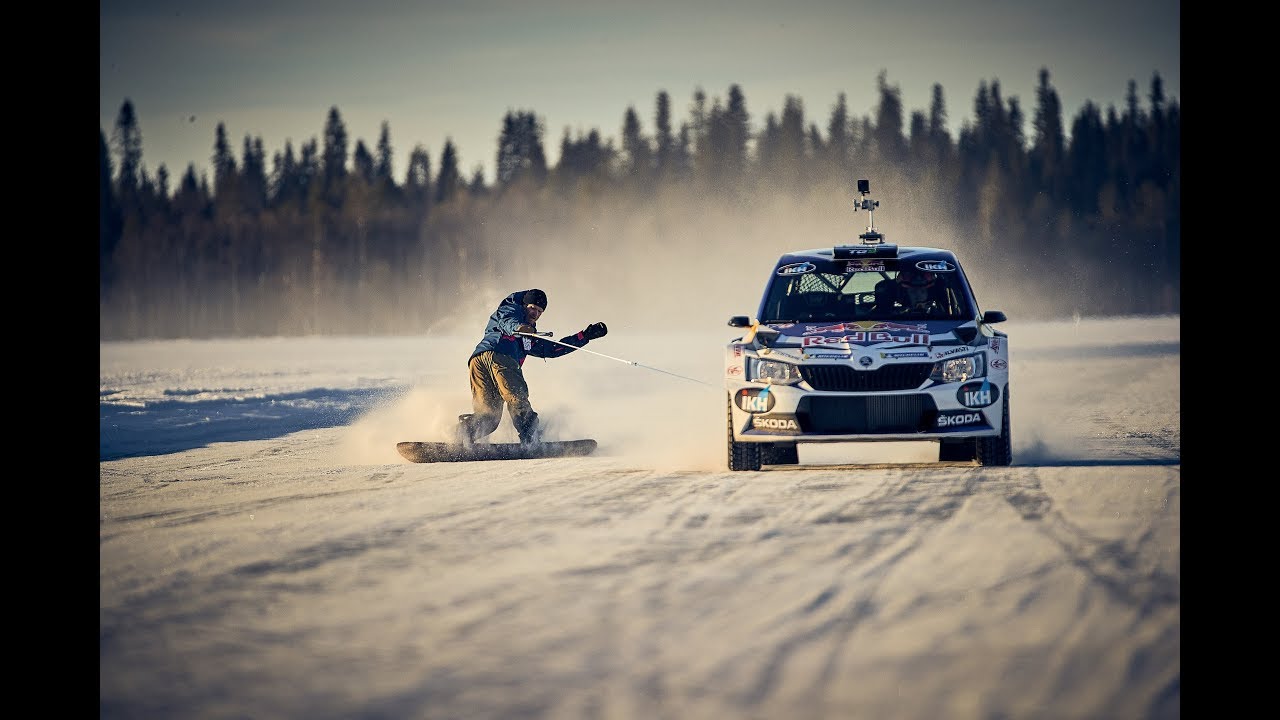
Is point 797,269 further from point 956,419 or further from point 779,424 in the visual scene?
point 956,419

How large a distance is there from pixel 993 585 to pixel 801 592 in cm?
89

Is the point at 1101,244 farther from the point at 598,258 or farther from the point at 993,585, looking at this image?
the point at 993,585

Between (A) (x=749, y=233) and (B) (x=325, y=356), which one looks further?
(A) (x=749, y=233)

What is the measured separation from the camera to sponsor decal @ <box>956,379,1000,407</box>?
9.85 metres

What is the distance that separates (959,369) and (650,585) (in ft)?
14.6

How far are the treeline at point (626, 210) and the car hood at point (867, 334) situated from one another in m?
98.8

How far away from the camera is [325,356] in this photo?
140 feet

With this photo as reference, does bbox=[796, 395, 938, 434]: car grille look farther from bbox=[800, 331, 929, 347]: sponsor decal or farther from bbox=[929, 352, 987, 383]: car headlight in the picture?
bbox=[800, 331, 929, 347]: sponsor decal

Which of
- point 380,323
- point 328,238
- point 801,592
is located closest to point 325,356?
point 801,592

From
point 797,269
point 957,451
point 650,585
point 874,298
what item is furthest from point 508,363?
point 650,585

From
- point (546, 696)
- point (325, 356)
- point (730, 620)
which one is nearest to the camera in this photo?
point (546, 696)

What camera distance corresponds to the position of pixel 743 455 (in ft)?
34.5

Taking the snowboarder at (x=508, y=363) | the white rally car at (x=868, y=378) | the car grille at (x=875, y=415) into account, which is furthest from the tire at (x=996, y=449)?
the snowboarder at (x=508, y=363)

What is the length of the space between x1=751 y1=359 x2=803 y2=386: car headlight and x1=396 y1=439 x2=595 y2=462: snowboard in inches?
130
